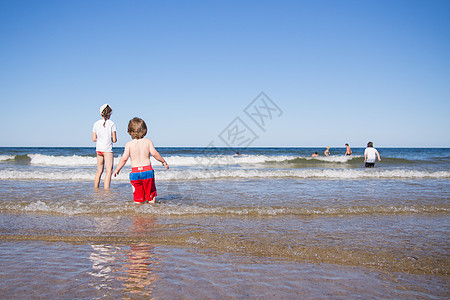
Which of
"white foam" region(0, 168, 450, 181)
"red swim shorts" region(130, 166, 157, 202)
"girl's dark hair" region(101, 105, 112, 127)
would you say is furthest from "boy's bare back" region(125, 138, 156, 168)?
"white foam" region(0, 168, 450, 181)

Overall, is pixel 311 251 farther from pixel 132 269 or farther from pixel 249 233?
pixel 132 269

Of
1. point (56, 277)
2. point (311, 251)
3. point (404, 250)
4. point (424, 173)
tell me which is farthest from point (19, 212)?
point (424, 173)

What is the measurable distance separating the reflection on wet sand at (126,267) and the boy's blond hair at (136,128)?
1996mm

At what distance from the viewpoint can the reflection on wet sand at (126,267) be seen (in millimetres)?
2250

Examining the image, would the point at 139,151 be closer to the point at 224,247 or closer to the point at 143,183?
the point at 143,183

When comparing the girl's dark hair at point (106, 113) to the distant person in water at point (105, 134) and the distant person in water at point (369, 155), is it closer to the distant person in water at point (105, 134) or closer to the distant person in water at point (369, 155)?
the distant person in water at point (105, 134)

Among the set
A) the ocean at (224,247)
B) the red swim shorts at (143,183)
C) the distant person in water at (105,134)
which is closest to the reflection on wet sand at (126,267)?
the ocean at (224,247)

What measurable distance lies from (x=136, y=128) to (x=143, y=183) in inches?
38.8

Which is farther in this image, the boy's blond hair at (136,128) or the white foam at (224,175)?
the white foam at (224,175)

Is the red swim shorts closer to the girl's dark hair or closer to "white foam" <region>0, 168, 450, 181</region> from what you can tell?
the girl's dark hair

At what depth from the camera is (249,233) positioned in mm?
3797

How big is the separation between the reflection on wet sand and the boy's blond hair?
200cm

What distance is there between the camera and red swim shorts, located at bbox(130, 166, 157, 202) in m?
5.07

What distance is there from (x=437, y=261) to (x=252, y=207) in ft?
9.51
